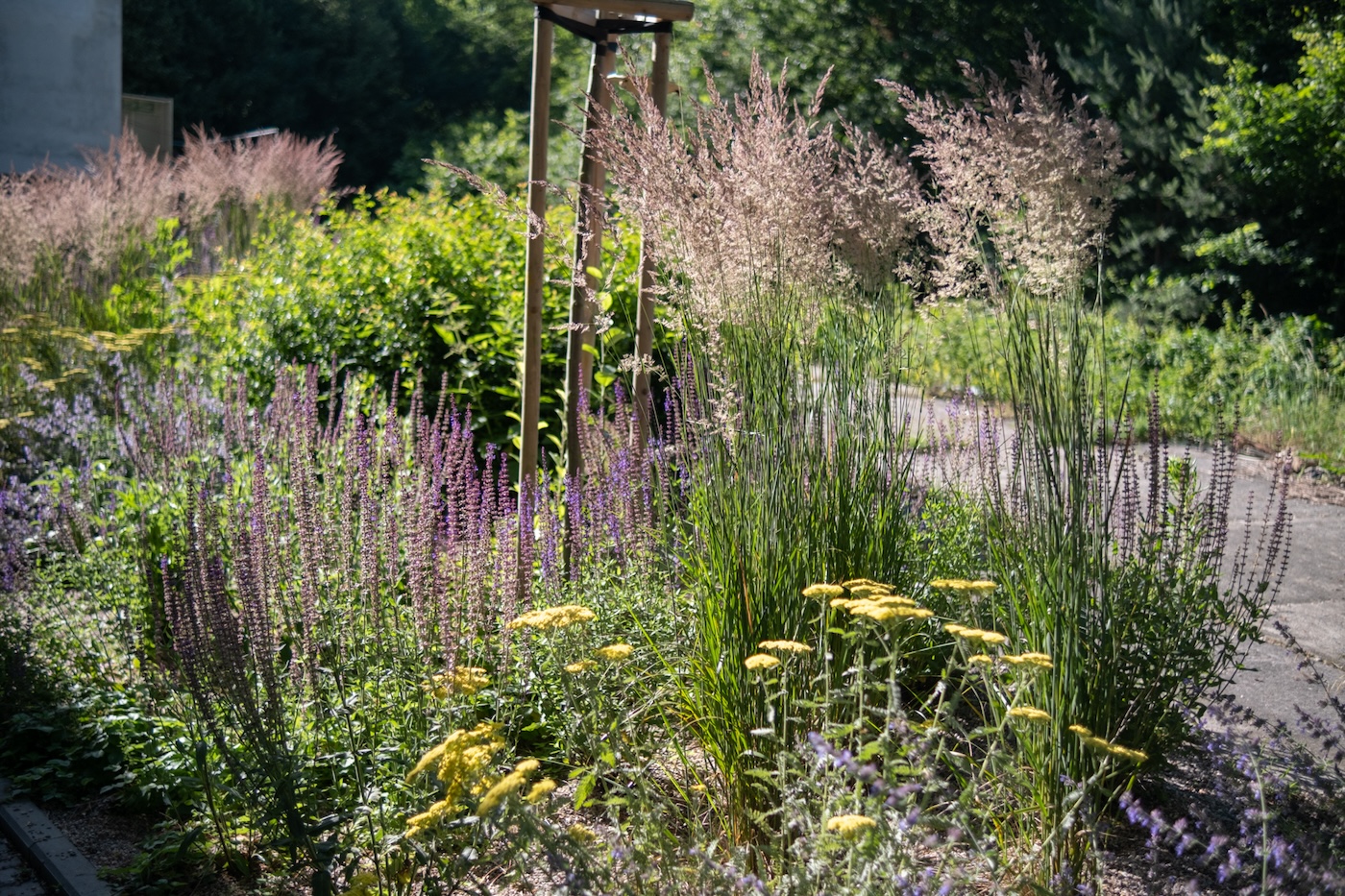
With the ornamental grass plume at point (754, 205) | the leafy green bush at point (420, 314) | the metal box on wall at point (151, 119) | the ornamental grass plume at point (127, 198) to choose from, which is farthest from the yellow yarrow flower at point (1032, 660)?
the metal box on wall at point (151, 119)

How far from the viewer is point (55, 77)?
17.5 metres

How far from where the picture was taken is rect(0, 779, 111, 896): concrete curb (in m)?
2.62

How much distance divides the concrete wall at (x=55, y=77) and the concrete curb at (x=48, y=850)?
16.6 meters

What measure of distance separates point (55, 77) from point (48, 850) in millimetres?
17982

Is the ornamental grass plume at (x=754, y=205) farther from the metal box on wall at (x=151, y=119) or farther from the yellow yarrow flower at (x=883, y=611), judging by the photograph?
the metal box on wall at (x=151, y=119)

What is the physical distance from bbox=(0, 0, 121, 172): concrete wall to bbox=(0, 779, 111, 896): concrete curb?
1657 centimetres

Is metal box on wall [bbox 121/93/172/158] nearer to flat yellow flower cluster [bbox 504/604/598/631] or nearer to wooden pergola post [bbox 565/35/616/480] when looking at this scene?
wooden pergola post [bbox 565/35/616/480]

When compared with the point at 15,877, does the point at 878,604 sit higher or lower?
higher

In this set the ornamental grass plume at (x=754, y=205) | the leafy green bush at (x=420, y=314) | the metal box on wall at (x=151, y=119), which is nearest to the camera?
the ornamental grass plume at (x=754, y=205)

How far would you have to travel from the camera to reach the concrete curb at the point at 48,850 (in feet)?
8.58

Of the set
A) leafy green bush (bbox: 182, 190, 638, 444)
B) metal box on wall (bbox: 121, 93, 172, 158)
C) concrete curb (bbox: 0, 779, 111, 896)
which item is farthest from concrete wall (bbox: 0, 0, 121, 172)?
concrete curb (bbox: 0, 779, 111, 896)

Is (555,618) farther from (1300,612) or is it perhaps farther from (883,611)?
(1300,612)

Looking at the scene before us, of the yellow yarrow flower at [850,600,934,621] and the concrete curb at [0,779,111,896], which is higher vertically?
the yellow yarrow flower at [850,600,934,621]

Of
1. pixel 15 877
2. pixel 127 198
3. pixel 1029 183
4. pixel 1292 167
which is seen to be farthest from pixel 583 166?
pixel 1292 167
